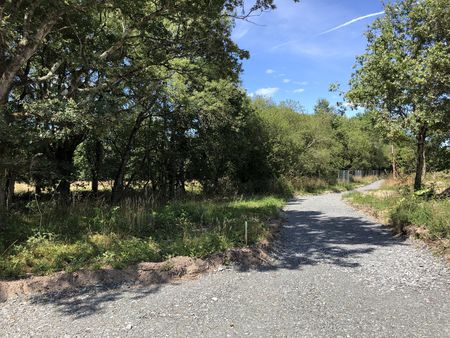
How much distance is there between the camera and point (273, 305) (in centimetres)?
490

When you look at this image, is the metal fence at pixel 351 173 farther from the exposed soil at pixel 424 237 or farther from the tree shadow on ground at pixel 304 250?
the exposed soil at pixel 424 237

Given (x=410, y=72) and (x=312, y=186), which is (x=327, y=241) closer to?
(x=410, y=72)

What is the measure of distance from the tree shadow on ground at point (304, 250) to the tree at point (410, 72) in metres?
3.80

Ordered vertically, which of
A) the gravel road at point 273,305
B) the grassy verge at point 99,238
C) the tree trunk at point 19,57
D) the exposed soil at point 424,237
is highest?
the tree trunk at point 19,57

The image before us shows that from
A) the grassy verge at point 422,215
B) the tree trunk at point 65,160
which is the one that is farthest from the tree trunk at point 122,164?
the grassy verge at point 422,215

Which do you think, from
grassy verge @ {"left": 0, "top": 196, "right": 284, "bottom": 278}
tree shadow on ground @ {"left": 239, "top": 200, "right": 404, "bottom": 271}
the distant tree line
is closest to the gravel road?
tree shadow on ground @ {"left": 239, "top": 200, "right": 404, "bottom": 271}

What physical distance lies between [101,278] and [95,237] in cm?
182

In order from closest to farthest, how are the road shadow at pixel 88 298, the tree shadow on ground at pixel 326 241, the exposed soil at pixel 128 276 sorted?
the road shadow at pixel 88 298
the exposed soil at pixel 128 276
the tree shadow on ground at pixel 326 241

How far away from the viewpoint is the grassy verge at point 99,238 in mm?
6205

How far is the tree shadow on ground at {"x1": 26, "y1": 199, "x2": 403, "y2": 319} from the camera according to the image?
16.5 ft

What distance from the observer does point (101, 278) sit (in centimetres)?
573

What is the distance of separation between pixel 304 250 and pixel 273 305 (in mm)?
3371

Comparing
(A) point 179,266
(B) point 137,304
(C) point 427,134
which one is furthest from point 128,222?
(C) point 427,134

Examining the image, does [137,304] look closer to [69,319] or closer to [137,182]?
[69,319]
